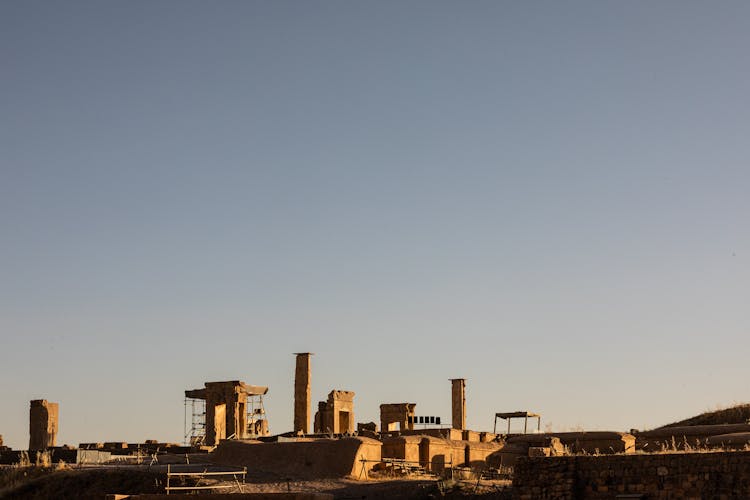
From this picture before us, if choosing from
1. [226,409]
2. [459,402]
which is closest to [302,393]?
[226,409]

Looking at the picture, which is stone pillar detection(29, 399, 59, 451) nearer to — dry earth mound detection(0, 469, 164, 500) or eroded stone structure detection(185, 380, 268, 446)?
eroded stone structure detection(185, 380, 268, 446)

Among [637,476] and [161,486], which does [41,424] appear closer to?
[161,486]

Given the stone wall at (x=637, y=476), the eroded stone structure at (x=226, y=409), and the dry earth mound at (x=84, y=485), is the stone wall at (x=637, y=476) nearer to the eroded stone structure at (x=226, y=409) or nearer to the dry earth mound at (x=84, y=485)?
the dry earth mound at (x=84, y=485)

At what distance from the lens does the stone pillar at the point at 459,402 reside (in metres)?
40.5

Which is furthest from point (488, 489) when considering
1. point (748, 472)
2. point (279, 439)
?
point (279, 439)

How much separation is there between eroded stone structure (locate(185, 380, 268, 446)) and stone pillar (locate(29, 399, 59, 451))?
5.44 metres

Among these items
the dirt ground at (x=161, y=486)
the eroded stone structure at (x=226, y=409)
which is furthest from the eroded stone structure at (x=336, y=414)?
the dirt ground at (x=161, y=486)

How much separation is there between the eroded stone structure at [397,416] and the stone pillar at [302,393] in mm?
3582

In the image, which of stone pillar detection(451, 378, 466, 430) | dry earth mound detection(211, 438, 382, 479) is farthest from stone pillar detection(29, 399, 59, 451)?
stone pillar detection(451, 378, 466, 430)

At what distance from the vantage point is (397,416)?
40.4 meters

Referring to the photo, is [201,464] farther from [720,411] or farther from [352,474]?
[720,411]

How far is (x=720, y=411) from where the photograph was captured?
36.6 m

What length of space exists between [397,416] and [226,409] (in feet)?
21.0

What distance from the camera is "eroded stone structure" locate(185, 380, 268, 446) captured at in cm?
3875
